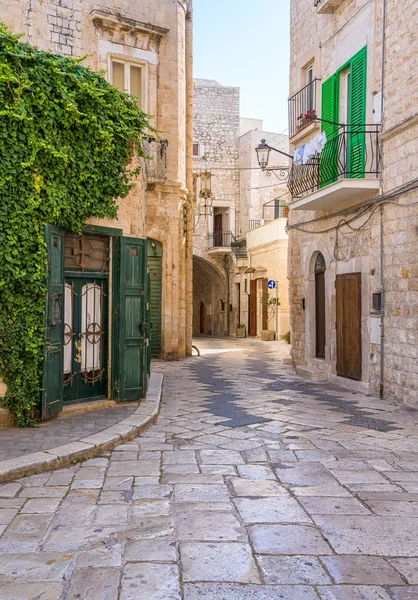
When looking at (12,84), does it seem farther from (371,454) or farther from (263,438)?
(371,454)

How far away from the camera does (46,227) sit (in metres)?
6.69

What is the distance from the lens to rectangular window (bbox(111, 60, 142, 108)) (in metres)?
15.0

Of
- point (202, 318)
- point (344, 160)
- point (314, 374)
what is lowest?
point (314, 374)

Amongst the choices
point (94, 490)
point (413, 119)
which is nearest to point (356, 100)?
point (413, 119)

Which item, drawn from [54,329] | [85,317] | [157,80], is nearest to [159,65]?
[157,80]

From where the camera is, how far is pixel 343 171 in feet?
34.9

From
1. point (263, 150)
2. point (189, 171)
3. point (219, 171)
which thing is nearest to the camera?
point (263, 150)

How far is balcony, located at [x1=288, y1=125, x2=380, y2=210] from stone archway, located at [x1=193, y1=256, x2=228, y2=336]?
61.6ft

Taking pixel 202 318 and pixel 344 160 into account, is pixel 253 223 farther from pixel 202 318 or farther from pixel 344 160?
pixel 344 160

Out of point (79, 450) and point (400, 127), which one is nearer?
point (79, 450)

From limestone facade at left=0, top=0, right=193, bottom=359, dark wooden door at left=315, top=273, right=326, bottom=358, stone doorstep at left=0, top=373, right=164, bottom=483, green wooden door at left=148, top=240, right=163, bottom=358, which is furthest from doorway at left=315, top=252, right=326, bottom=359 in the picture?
stone doorstep at left=0, top=373, right=164, bottom=483

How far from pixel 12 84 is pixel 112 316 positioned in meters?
3.13

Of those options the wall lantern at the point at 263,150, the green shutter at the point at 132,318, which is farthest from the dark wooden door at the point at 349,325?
the green shutter at the point at 132,318

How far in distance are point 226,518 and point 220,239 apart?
2658 centimetres
